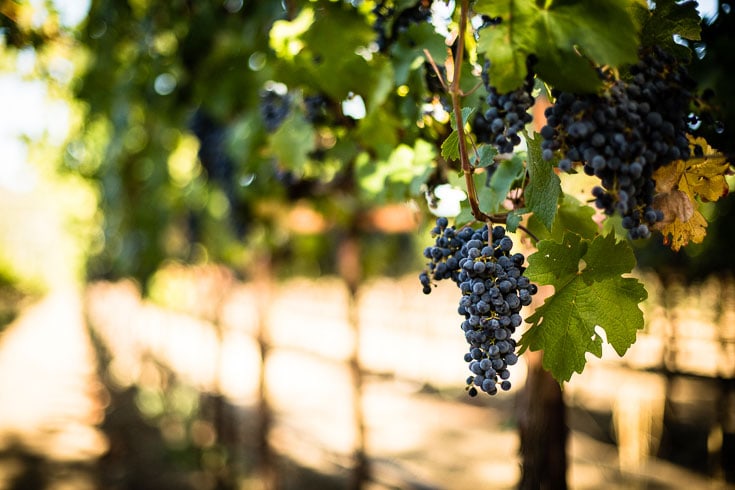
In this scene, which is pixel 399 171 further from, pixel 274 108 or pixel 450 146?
pixel 274 108

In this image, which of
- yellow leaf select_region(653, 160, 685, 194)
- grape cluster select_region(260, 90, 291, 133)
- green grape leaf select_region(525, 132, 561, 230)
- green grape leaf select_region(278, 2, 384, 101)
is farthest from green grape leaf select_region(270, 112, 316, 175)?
yellow leaf select_region(653, 160, 685, 194)

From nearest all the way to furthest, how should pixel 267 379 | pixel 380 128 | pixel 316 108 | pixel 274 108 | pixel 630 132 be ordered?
pixel 630 132 < pixel 380 128 < pixel 316 108 < pixel 274 108 < pixel 267 379

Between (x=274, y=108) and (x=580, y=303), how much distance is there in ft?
5.35

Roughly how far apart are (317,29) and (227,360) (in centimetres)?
1318

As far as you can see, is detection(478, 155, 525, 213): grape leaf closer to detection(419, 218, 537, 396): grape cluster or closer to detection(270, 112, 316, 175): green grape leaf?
detection(419, 218, 537, 396): grape cluster

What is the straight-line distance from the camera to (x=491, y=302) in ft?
2.98

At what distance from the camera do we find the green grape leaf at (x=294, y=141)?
6.27 ft

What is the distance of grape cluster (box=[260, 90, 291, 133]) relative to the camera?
7.12 ft

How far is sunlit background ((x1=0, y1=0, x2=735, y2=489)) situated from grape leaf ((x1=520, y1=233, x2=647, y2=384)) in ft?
2.68

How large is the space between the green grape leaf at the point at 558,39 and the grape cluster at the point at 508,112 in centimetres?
6

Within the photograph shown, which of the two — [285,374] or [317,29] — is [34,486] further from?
[317,29]

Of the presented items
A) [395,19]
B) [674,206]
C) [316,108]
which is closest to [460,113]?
[674,206]

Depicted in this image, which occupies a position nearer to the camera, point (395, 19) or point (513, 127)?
point (513, 127)

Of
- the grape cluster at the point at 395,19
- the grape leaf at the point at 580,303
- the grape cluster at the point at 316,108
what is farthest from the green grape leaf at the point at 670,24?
the grape cluster at the point at 316,108
